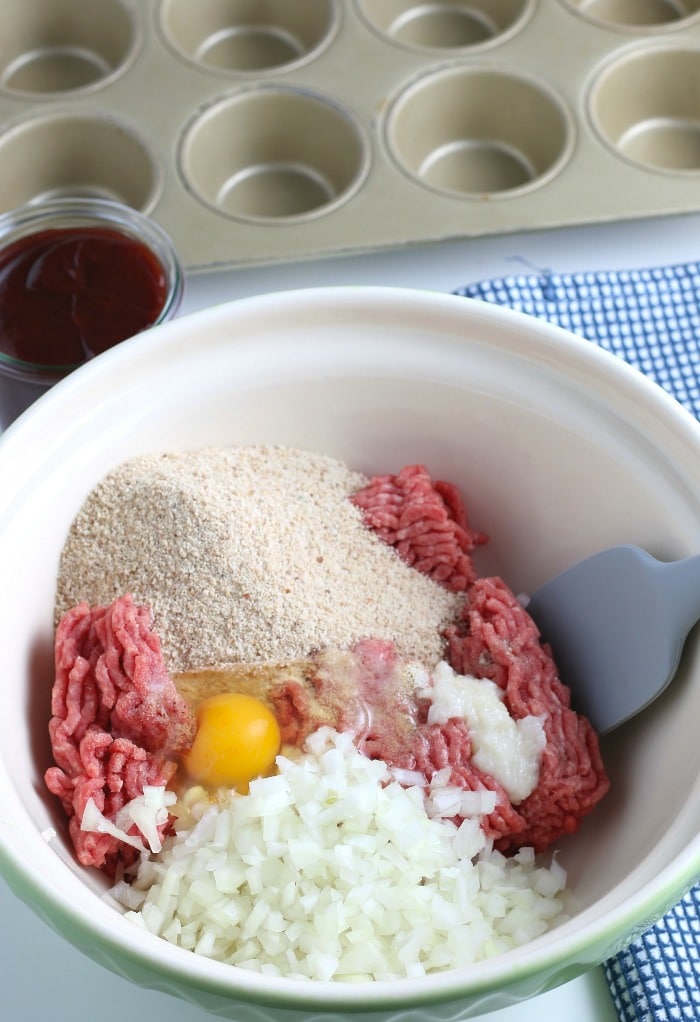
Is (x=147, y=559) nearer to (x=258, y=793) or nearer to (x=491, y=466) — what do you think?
(x=258, y=793)

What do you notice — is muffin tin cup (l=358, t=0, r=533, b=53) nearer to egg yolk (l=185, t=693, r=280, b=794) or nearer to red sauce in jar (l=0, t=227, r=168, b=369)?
red sauce in jar (l=0, t=227, r=168, b=369)

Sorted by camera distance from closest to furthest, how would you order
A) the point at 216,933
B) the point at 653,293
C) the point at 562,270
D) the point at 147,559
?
the point at 216,933
the point at 147,559
the point at 653,293
the point at 562,270

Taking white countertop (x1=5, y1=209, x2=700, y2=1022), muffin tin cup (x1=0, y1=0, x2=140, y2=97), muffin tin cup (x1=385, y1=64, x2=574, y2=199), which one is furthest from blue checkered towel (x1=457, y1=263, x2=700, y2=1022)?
muffin tin cup (x1=0, y1=0, x2=140, y2=97)

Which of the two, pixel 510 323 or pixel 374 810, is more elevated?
pixel 510 323

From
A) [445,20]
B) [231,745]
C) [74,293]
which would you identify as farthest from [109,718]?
[445,20]

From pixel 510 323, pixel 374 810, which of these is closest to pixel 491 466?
pixel 510 323
